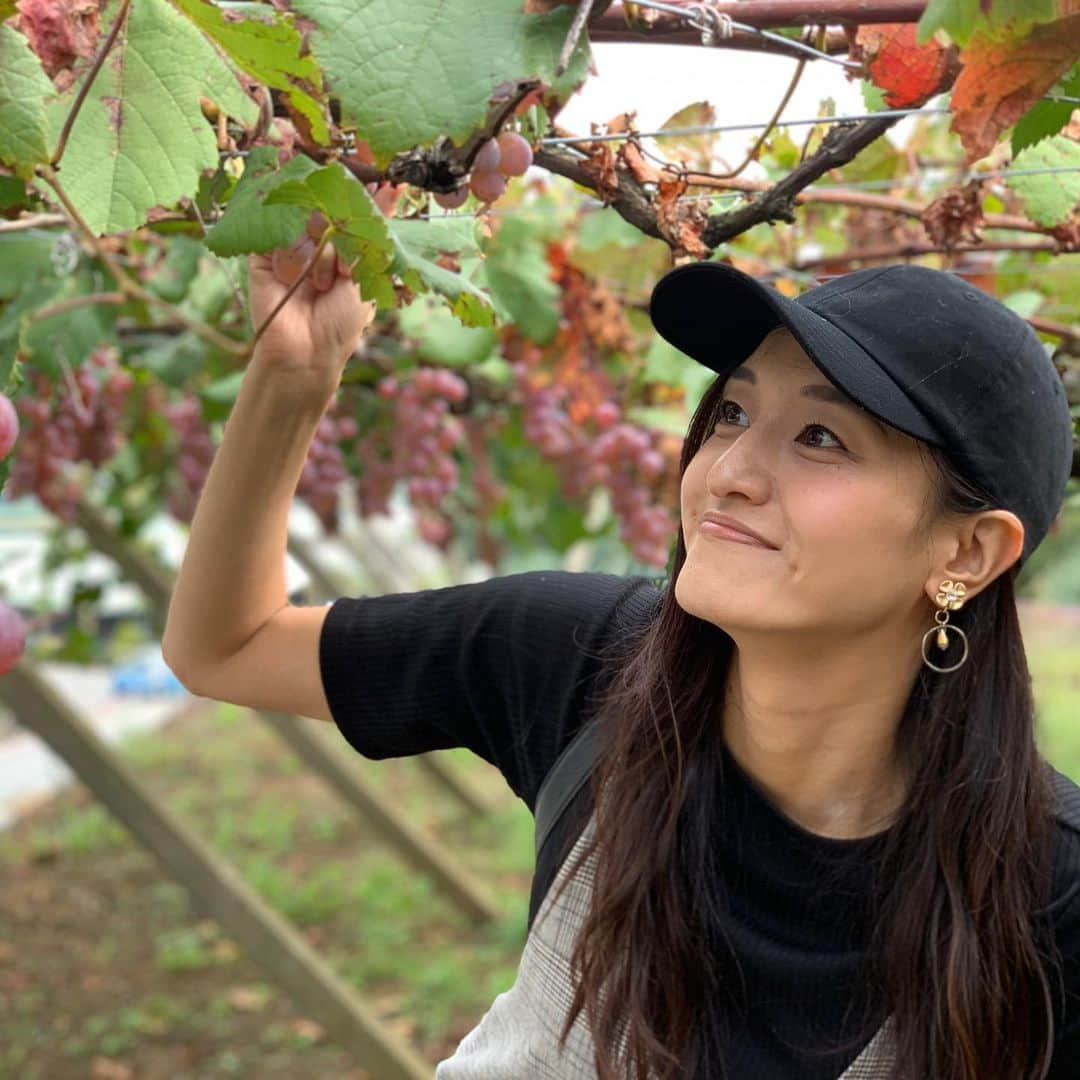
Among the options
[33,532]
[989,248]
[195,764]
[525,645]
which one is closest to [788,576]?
[525,645]

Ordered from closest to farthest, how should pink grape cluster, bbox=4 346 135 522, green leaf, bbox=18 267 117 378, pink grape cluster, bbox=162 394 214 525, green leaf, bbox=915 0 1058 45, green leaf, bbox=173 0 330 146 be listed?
green leaf, bbox=915 0 1058 45
green leaf, bbox=173 0 330 146
green leaf, bbox=18 267 117 378
pink grape cluster, bbox=4 346 135 522
pink grape cluster, bbox=162 394 214 525

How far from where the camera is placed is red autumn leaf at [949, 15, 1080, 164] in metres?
0.77

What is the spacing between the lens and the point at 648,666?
4.23 ft

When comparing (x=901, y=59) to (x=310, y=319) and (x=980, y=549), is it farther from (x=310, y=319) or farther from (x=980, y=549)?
(x=310, y=319)

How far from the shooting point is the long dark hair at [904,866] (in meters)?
1.13

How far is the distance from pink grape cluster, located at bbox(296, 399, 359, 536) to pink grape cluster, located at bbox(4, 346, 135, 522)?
45cm

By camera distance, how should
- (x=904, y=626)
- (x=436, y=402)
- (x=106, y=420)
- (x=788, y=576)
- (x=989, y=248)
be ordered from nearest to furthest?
(x=788, y=576)
(x=904, y=626)
(x=989, y=248)
(x=436, y=402)
(x=106, y=420)

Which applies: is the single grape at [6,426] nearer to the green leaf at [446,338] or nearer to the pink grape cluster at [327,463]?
the green leaf at [446,338]

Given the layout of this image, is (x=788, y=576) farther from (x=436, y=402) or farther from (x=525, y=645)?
(x=436, y=402)

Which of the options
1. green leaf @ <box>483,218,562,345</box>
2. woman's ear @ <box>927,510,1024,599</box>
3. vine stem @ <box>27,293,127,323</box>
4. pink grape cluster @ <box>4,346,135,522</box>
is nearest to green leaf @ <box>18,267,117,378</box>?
vine stem @ <box>27,293,127,323</box>

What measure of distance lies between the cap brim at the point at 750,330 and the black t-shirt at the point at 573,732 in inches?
12.2

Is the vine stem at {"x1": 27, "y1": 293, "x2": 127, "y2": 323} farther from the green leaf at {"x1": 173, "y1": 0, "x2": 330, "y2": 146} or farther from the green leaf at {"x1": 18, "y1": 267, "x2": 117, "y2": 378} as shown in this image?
the green leaf at {"x1": 173, "y1": 0, "x2": 330, "y2": 146}

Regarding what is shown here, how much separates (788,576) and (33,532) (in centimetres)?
515

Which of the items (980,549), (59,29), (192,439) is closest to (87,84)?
(59,29)
